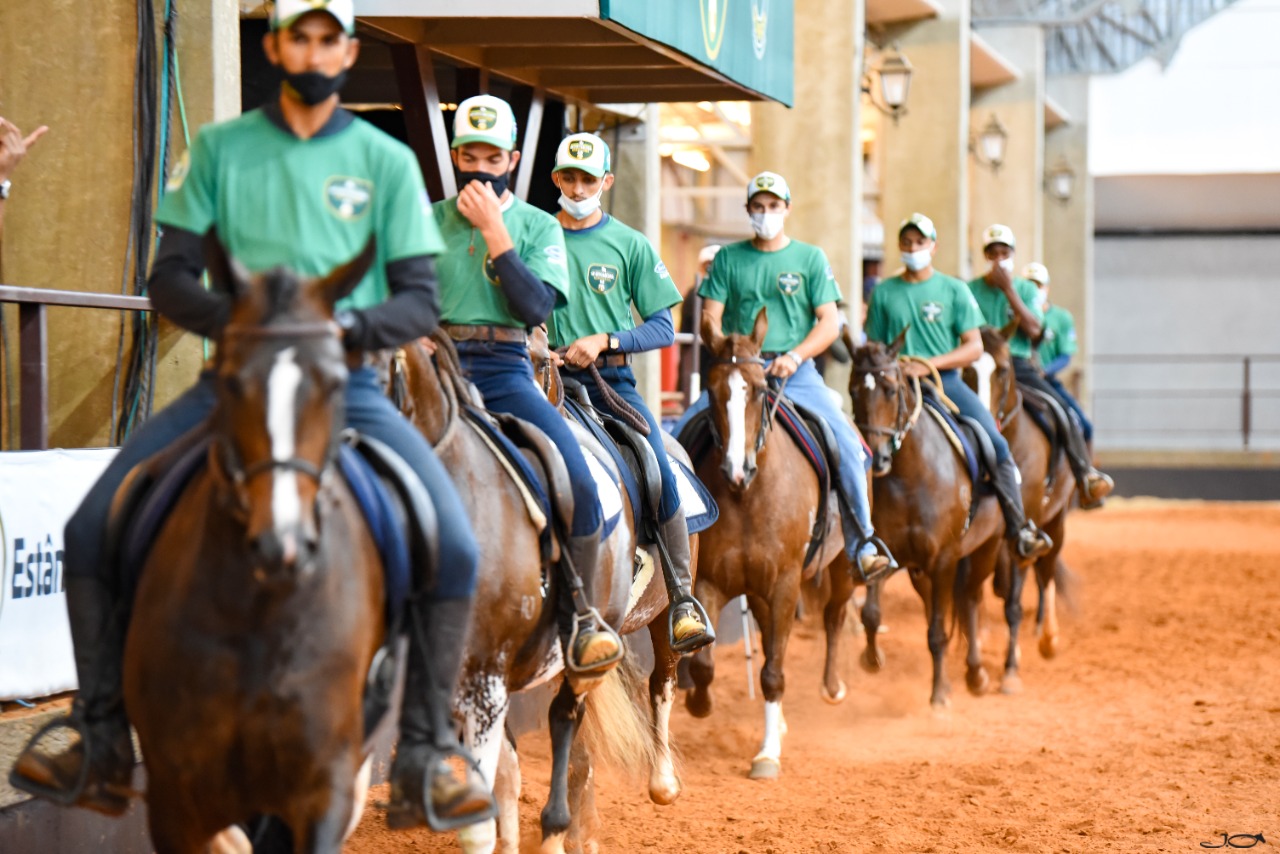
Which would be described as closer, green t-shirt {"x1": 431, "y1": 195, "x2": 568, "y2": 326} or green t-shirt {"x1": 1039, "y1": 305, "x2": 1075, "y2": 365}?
green t-shirt {"x1": 431, "y1": 195, "x2": 568, "y2": 326}

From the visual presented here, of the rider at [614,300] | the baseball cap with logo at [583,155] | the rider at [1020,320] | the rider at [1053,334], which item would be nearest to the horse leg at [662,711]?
the rider at [614,300]

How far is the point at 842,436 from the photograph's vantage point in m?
9.14

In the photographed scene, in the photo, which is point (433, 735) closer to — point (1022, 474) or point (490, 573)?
point (490, 573)

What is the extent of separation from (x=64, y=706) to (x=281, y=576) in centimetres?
298

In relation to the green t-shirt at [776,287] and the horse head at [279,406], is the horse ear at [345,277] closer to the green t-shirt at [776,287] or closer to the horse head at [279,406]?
the horse head at [279,406]

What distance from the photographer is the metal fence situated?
1276 inches

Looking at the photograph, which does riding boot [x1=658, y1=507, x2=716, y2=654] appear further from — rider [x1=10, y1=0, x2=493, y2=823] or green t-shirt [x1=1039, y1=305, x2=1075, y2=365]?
green t-shirt [x1=1039, y1=305, x2=1075, y2=365]

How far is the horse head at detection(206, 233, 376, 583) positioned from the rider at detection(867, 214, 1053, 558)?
8.09 meters

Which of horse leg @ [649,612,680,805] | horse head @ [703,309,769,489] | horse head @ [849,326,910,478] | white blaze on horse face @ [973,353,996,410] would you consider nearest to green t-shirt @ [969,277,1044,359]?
white blaze on horse face @ [973,353,996,410]

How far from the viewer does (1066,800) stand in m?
7.70

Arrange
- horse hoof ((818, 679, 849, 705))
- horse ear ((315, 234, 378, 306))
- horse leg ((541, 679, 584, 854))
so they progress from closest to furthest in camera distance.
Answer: horse ear ((315, 234, 378, 306)), horse leg ((541, 679, 584, 854)), horse hoof ((818, 679, 849, 705))

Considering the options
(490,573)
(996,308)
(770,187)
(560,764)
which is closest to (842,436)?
(770,187)

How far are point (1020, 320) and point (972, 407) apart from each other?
89.3 inches

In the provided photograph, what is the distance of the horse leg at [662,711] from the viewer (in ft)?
24.7
